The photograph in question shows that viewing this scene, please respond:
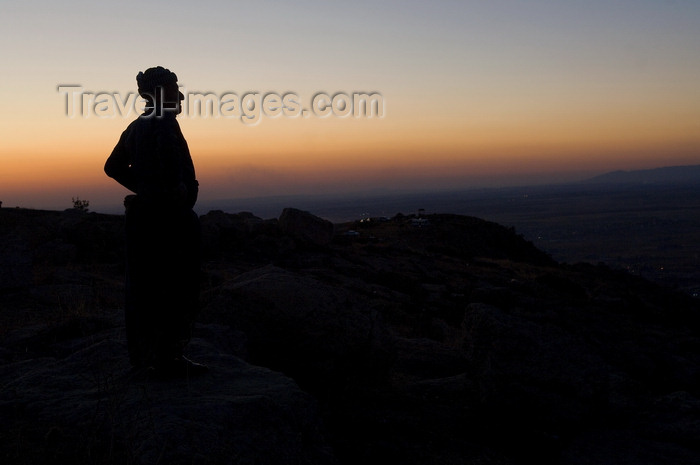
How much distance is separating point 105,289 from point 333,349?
7044 millimetres

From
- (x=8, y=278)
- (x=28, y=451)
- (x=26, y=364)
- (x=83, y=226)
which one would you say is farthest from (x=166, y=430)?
(x=83, y=226)

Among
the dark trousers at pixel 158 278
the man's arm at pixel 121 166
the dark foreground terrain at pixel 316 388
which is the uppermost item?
the man's arm at pixel 121 166

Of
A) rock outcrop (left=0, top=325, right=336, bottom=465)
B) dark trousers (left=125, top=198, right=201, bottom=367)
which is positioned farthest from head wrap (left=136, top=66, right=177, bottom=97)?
rock outcrop (left=0, top=325, right=336, bottom=465)

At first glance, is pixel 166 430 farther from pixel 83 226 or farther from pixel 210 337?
pixel 83 226

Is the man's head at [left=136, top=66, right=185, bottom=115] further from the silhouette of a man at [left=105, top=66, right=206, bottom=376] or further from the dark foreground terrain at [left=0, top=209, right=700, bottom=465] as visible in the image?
the dark foreground terrain at [left=0, top=209, right=700, bottom=465]

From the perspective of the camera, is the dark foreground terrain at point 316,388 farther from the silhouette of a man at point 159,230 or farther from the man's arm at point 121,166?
the man's arm at point 121,166

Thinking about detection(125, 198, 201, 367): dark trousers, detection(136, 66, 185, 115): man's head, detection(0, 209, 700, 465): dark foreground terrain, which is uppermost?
detection(136, 66, 185, 115): man's head

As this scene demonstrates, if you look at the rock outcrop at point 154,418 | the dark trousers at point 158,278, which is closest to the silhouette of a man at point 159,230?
the dark trousers at point 158,278

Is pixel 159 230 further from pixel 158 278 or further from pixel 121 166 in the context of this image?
pixel 121 166

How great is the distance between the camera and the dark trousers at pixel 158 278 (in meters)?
4.41

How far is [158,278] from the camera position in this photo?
4484 mm

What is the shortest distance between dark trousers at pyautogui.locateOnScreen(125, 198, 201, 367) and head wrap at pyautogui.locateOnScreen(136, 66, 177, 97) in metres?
0.85

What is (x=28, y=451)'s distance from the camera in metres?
3.35

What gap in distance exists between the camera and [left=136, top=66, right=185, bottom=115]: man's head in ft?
14.5
